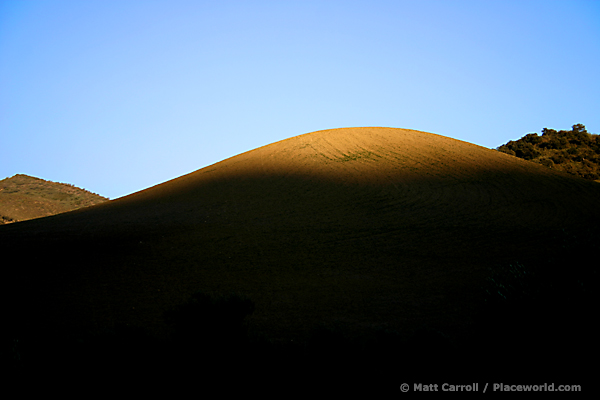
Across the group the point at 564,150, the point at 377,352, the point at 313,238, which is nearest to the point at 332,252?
the point at 313,238

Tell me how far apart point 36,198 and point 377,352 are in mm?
55237

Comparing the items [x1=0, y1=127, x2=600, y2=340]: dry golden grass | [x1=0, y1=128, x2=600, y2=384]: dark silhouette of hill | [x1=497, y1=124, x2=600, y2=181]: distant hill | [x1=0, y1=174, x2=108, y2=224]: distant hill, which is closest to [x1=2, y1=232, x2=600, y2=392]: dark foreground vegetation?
[x1=0, y1=128, x2=600, y2=384]: dark silhouette of hill

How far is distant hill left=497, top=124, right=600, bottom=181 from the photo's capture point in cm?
5328

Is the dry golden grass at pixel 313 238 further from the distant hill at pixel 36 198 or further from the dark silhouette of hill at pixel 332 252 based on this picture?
the distant hill at pixel 36 198

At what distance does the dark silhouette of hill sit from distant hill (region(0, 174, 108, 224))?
1866 centimetres

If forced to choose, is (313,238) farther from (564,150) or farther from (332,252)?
(564,150)

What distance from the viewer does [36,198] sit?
2073 inches

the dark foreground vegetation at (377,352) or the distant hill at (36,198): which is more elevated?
the distant hill at (36,198)

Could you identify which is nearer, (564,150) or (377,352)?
Answer: (377,352)

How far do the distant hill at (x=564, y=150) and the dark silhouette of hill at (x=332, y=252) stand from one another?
Result: 18.0 m

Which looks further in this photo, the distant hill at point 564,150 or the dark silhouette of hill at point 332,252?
the distant hill at point 564,150

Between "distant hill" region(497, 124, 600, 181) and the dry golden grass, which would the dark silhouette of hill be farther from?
"distant hill" region(497, 124, 600, 181)

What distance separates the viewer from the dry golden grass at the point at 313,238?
14812 mm

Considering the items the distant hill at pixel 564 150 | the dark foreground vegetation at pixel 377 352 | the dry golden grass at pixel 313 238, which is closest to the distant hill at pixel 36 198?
the dry golden grass at pixel 313 238
